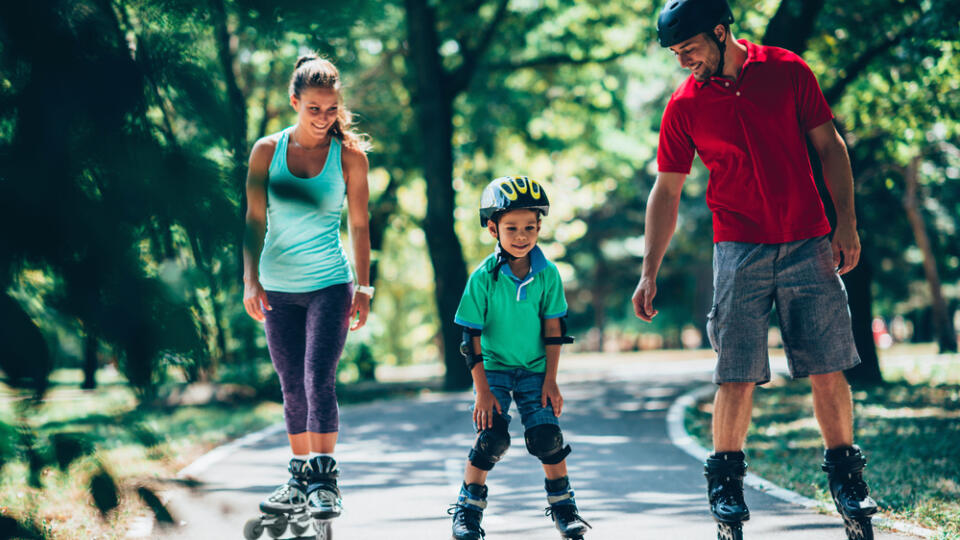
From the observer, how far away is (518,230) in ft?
12.2

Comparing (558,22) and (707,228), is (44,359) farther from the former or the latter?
Result: (707,228)

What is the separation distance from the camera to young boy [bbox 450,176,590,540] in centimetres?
362

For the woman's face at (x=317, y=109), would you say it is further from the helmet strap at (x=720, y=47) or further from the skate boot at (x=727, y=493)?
the skate boot at (x=727, y=493)

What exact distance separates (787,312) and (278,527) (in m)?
2.33

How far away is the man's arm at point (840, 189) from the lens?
3.54 meters

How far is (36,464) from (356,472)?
4917 millimetres

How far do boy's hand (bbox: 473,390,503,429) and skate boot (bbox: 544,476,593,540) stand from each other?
1.20ft

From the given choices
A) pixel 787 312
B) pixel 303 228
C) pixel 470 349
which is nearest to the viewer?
pixel 303 228

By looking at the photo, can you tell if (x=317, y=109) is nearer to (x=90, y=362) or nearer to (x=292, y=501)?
(x=292, y=501)

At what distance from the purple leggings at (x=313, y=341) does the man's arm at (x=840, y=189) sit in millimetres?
2025

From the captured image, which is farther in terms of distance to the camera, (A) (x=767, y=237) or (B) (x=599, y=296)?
(B) (x=599, y=296)


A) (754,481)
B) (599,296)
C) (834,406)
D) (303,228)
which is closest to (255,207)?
(303,228)

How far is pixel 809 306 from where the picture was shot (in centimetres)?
347

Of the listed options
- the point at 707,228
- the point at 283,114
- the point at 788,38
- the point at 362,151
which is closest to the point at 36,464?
the point at 362,151
